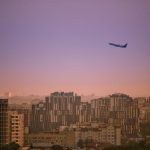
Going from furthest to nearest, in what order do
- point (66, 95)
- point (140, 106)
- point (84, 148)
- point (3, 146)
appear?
point (140, 106)
point (66, 95)
point (84, 148)
point (3, 146)

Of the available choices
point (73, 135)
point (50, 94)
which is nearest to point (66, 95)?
point (50, 94)

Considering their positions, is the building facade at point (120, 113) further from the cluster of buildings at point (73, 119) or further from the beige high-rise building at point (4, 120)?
the beige high-rise building at point (4, 120)

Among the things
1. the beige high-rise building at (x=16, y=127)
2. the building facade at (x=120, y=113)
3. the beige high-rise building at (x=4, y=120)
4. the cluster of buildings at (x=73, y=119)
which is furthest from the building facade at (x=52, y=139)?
the building facade at (x=120, y=113)

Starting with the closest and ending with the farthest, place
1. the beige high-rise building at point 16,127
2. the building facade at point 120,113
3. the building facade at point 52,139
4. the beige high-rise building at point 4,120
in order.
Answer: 1. the beige high-rise building at point 4,120
2. the beige high-rise building at point 16,127
3. the building facade at point 52,139
4. the building facade at point 120,113

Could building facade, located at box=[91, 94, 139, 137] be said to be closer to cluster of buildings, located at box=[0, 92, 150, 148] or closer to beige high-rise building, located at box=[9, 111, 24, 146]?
cluster of buildings, located at box=[0, 92, 150, 148]

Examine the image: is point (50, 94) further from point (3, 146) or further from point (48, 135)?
point (3, 146)

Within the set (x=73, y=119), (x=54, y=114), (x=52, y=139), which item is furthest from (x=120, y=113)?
(x=52, y=139)

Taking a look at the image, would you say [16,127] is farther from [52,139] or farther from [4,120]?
[52,139]

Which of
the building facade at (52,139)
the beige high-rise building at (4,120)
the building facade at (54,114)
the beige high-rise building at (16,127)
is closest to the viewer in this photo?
the beige high-rise building at (4,120)

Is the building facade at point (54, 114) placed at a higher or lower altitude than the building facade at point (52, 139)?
higher

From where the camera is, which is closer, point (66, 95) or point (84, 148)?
point (84, 148)
